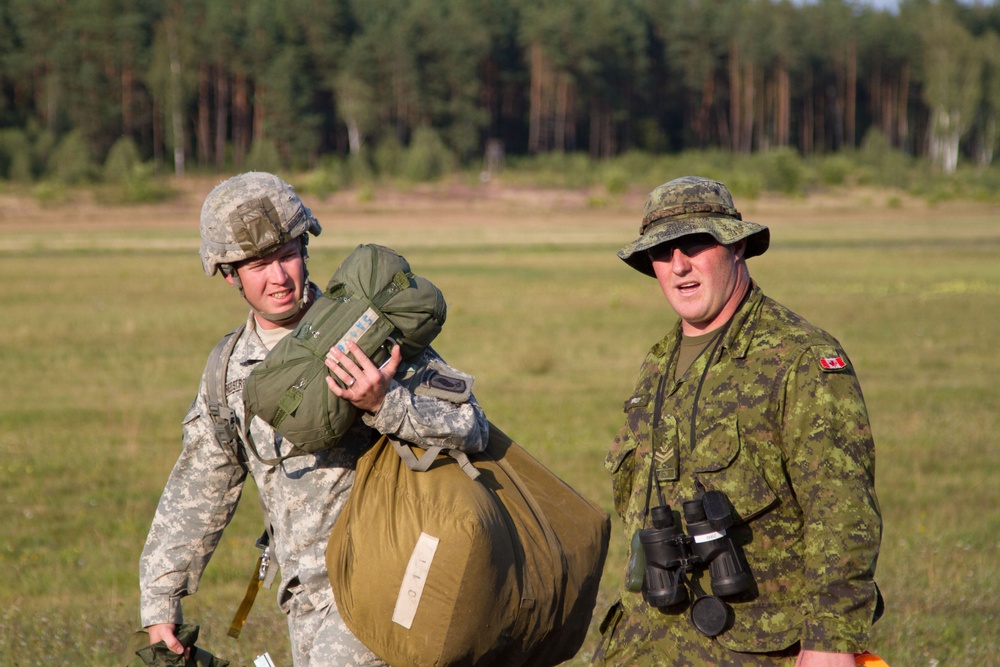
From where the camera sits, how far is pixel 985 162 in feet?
359

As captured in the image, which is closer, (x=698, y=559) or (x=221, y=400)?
(x=698, y=559)

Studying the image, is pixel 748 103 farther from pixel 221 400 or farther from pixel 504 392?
pixel 221 400

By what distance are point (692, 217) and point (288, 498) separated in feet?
4.65

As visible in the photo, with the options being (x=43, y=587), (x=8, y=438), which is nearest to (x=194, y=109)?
(x=8, y=438)

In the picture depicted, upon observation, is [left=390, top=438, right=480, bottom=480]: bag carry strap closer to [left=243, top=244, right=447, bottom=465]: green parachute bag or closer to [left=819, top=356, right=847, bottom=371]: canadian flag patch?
[left=243, top=244, right=447, bottom=465]: green parachute bag

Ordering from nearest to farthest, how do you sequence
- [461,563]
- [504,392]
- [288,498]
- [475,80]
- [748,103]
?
[461,563]
[288,498]
[504,392]
[475,80]
[748,103]

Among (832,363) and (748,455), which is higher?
(832,363)

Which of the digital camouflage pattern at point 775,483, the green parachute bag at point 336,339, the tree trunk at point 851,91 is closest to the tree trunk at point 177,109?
the tree trunk at point 851,91

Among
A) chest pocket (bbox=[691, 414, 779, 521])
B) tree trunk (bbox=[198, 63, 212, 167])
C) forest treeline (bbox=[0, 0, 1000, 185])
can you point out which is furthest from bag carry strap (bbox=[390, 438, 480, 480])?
tree trunk (bbox=[198, 63, 212, 167])

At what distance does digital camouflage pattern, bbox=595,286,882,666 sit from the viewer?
9.77 feet

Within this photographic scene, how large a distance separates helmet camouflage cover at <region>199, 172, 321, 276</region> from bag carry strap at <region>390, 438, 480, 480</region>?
80 cm

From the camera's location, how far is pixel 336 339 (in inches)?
127

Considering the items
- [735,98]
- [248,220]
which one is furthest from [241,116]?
[248,220]

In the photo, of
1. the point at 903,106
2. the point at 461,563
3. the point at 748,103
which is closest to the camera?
the point at 461,563
